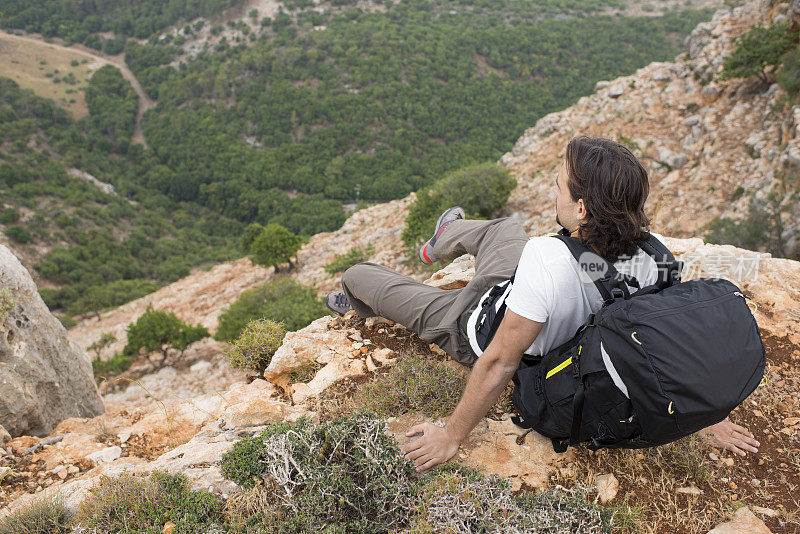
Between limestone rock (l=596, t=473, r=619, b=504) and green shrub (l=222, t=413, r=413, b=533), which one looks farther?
limestone rock (l=596, t=473, r=619, b=504)

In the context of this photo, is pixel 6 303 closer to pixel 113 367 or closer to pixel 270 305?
pixel 270 305

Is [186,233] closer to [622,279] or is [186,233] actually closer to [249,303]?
[249,303]

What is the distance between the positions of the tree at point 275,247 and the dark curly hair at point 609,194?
458 inches

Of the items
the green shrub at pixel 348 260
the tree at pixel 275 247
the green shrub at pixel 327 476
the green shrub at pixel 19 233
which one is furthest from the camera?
the green shrub at pixel 19 233

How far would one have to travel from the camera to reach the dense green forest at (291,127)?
2958 centimetres

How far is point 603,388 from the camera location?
147cm

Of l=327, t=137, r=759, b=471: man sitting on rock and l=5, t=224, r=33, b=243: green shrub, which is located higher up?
l=327, t=137, r=759, b=471: man sitting on rock

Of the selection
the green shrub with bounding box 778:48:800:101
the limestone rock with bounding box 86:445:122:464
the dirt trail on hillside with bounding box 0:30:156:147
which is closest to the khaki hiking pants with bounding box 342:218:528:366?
the limestone rock with bounding box 86:445:122:464

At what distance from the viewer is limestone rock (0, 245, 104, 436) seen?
2.88m

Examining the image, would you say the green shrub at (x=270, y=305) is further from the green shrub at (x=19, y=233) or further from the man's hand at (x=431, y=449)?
the green shrub at (x=19, y=233)

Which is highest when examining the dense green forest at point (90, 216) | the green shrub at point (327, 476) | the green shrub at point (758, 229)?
the green shrub at point (327, 476)

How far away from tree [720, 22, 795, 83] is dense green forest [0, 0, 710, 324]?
22.0 meters

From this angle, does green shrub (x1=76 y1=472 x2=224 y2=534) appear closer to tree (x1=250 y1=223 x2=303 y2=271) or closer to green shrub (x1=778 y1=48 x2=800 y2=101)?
green shrub (x1=778 y1=48 x2=800 y2=101)

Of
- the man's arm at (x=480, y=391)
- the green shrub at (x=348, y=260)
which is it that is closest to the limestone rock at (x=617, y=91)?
the green shrub at (x=348, y=260)
